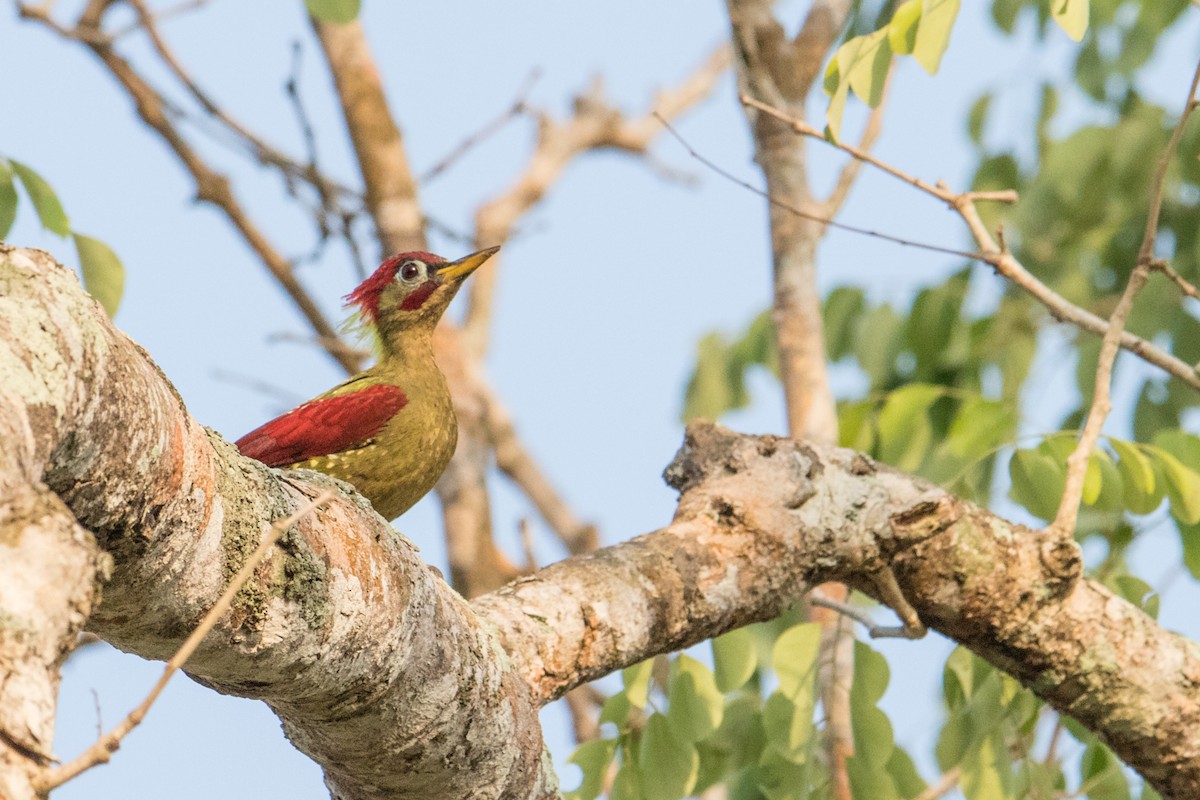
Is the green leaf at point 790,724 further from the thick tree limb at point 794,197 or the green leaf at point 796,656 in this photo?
the thick tree limb at point 794,197

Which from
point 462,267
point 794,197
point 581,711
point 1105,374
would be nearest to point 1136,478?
point 1105,374

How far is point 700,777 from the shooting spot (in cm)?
402

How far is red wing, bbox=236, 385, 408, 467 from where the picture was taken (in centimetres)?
414

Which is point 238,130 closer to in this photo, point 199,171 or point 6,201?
point 199,171

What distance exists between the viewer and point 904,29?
2965mm

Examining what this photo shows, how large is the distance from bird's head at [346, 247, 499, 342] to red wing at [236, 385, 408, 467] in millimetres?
772

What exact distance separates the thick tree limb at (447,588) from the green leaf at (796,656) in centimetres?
27

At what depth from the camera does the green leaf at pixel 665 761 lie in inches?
133

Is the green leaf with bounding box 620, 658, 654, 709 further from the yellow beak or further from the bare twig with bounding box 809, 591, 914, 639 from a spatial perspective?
the yellow beak

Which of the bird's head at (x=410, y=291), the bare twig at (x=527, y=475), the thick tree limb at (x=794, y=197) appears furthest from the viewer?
the bare twig at (x=527, y=475)

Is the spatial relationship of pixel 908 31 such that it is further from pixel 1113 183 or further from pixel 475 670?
pixel 1113 183

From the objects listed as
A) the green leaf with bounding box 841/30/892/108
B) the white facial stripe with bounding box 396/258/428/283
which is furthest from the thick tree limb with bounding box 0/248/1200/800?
the white facial stripe with bounding box 396/258/428/283

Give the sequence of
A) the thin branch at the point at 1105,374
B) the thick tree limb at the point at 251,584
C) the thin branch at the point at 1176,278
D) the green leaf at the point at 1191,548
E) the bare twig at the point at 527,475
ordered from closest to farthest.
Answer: the thick tree limb at the point at 251,584
the thin branch at the point at 1105,374
the thin branch at the point at 1176,278
the green leaf at the point at 1191,548
the bare twig at the point at 527,475

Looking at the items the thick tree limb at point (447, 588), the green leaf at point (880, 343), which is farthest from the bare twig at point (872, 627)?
the green leaf at point (880, 343)
